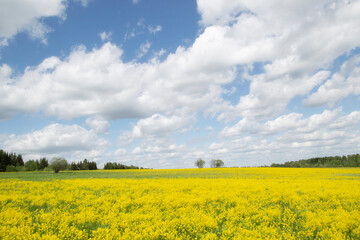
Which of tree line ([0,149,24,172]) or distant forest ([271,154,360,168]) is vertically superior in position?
tree line ([0,149,24,172])

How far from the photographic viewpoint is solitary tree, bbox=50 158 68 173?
5719 cm

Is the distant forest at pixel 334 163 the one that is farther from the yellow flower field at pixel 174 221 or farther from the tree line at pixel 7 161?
the tree line at pixel 7 161

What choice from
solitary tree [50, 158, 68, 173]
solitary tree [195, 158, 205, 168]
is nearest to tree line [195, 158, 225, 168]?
solitary tree [195, 158, 205, 168]

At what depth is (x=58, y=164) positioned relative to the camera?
57.6 metres

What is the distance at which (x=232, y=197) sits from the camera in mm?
16312

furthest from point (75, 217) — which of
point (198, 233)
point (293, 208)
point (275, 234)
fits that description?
point (293, 208)

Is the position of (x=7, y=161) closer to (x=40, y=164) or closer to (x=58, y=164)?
(x=40, y=164)

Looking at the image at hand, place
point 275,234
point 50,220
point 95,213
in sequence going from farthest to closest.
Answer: point 95,213 → point 50,220 → point 275,234

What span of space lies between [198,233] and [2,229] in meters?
8.49

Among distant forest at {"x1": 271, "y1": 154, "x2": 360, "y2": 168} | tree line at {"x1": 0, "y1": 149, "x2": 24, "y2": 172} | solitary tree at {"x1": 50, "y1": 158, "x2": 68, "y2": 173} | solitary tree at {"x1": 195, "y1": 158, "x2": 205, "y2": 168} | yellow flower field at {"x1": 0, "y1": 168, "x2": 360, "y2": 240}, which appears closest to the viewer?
yellow flower field at {"x1": 0, "y1": 168, "x2": 360, "y2": 240}

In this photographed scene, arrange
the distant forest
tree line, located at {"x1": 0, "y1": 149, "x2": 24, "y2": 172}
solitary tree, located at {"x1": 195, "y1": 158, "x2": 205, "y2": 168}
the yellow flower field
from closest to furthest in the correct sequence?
the yellow flower field → tree line, located at {"x1": 0, "y1": 149, "x2": 24, "y2": 172} → the distant forest → solitary tree, located at {"x1": 195, "y1": 158, "x2": 205, "y2": 168}

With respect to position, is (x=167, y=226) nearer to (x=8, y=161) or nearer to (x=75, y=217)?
(x=75, y=217)

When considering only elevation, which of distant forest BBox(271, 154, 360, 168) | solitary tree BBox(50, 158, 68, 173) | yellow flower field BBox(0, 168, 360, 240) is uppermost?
solitary tree BBox(50, 158, 68, 173)

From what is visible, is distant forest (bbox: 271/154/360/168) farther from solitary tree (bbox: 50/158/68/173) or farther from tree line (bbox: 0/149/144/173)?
solitary tree (bbox: 50/158/68/173)
